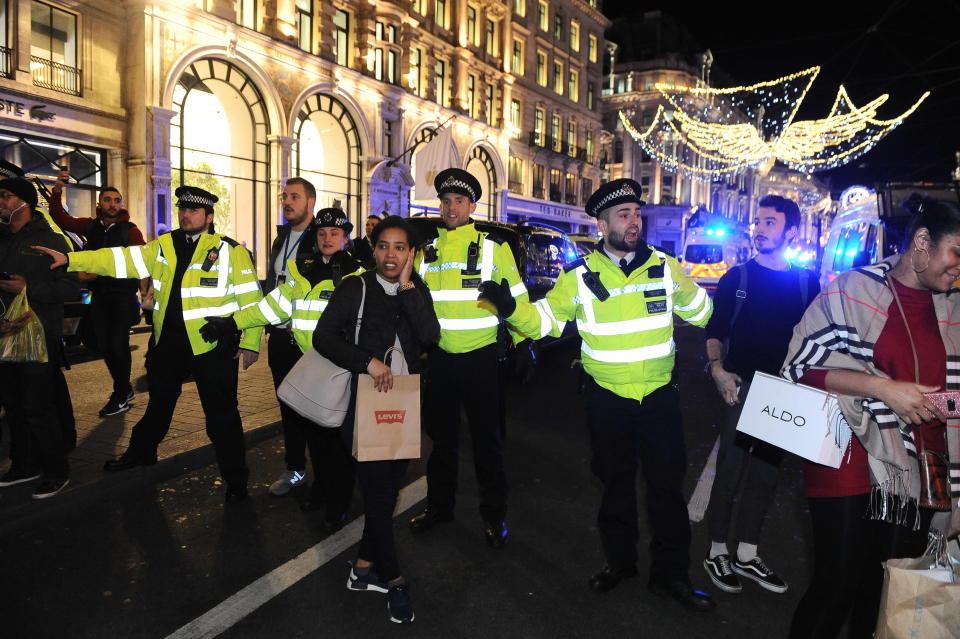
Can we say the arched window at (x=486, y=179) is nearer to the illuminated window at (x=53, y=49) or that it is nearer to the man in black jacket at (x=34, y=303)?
the illuminated window at (x=53, y=49)

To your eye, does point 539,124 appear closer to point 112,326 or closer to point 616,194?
point 112,326

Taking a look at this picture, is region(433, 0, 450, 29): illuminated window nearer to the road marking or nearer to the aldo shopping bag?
the road marking

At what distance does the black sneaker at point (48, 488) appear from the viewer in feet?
13.7

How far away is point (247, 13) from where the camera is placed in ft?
68.3

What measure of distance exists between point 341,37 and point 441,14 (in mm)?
7107

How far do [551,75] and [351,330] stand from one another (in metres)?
39.4

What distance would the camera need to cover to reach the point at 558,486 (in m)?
4.94

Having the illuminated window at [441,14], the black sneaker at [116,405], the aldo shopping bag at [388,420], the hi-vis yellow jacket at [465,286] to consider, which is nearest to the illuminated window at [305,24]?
the illuminated window at [441,14]

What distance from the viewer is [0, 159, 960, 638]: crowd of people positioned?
2236mm

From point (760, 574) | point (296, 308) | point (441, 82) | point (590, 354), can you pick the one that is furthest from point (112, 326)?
point (441, 82)

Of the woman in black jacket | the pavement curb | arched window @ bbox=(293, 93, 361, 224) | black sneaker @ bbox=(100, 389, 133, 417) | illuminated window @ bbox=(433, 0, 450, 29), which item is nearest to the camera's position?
the woman in black jacket

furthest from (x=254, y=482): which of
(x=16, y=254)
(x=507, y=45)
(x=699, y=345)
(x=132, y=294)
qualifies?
(x=507, y=45)

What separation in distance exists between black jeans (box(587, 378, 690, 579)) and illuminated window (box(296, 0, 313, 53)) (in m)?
22.5

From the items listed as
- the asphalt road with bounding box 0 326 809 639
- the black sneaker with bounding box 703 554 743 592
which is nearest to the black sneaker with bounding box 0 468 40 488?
the asphalt road with bounding box 0 326 809 639
